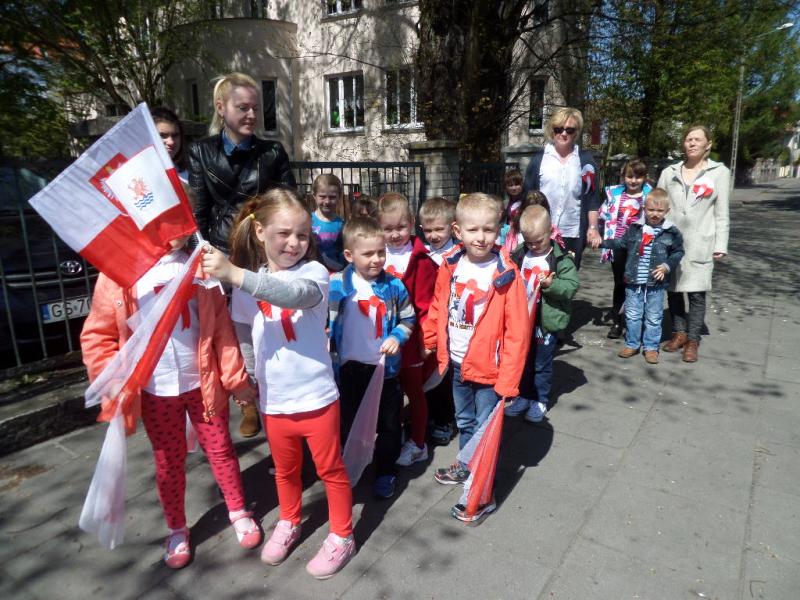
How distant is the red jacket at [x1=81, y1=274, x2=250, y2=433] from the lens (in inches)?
90.5

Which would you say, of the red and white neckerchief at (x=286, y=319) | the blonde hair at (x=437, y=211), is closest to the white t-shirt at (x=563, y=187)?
the blonde hair at (x=437, y=211)

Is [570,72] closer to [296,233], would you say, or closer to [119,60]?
[119,60]

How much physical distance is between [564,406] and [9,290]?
423cm

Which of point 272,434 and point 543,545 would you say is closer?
point 272,434

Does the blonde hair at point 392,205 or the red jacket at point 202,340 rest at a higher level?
the blonde hair at point 392,205

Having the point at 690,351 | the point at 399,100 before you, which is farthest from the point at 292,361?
the point at 399,100

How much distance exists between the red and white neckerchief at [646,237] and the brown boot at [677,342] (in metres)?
1.03

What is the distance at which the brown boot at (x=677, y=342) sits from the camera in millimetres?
5430

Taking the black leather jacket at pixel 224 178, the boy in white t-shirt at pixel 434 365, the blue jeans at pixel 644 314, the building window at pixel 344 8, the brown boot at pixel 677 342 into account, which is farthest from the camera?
the building window at pixel 344 8

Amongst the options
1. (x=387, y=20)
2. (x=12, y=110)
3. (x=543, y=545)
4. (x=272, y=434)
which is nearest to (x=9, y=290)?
(x=272, y=434)

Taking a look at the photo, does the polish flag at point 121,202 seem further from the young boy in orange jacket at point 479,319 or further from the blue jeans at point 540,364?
the blue jeans at point 540,364

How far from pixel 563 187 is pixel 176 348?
3.67 m

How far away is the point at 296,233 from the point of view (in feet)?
7.57

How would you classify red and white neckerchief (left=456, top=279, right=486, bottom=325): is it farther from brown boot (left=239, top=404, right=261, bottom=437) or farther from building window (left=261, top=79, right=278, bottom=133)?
building window (left=261, top=79, right=278, bottom=133)
